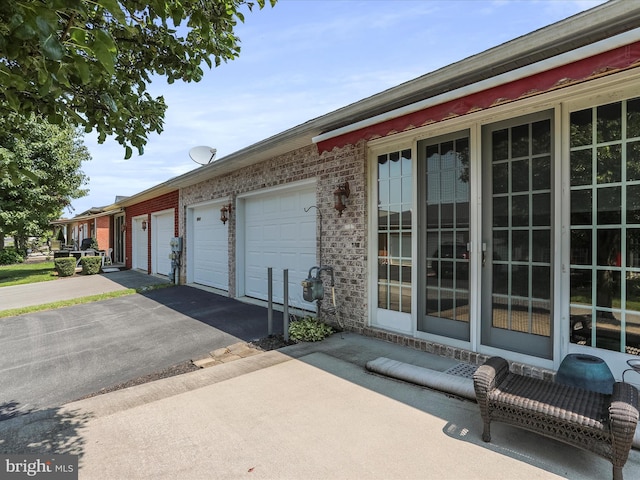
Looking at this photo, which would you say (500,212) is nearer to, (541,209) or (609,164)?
(541,209)

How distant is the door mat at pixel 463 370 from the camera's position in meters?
3.89

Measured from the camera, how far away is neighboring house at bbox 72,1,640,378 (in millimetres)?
3221

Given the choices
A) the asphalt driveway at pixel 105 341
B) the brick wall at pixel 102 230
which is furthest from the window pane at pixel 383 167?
the brick wall at pixel 102 230

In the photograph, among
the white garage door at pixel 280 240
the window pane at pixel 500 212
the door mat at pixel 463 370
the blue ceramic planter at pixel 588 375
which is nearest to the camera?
the blue ceramic planter at pixel 588 375

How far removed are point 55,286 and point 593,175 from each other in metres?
15.3

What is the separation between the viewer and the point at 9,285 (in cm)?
1355

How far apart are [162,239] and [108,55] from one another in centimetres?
1330

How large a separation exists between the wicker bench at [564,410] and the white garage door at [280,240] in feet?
14.2

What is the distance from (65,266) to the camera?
49.2ft

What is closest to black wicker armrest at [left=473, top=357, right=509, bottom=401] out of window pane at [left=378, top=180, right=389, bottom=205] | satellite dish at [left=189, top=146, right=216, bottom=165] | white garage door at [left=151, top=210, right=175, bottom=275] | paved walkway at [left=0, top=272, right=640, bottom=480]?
paved walkway at [left=0, top=272, right=640, bottom=480]

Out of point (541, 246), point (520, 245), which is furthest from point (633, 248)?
point (520, 245)

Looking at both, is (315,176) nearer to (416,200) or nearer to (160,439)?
(416,200)

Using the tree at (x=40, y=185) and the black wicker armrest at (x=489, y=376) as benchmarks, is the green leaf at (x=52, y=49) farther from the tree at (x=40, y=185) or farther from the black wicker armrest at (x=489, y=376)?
the tree at (x=40, y=185)

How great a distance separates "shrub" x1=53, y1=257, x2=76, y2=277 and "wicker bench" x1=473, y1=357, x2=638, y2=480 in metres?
17.1
